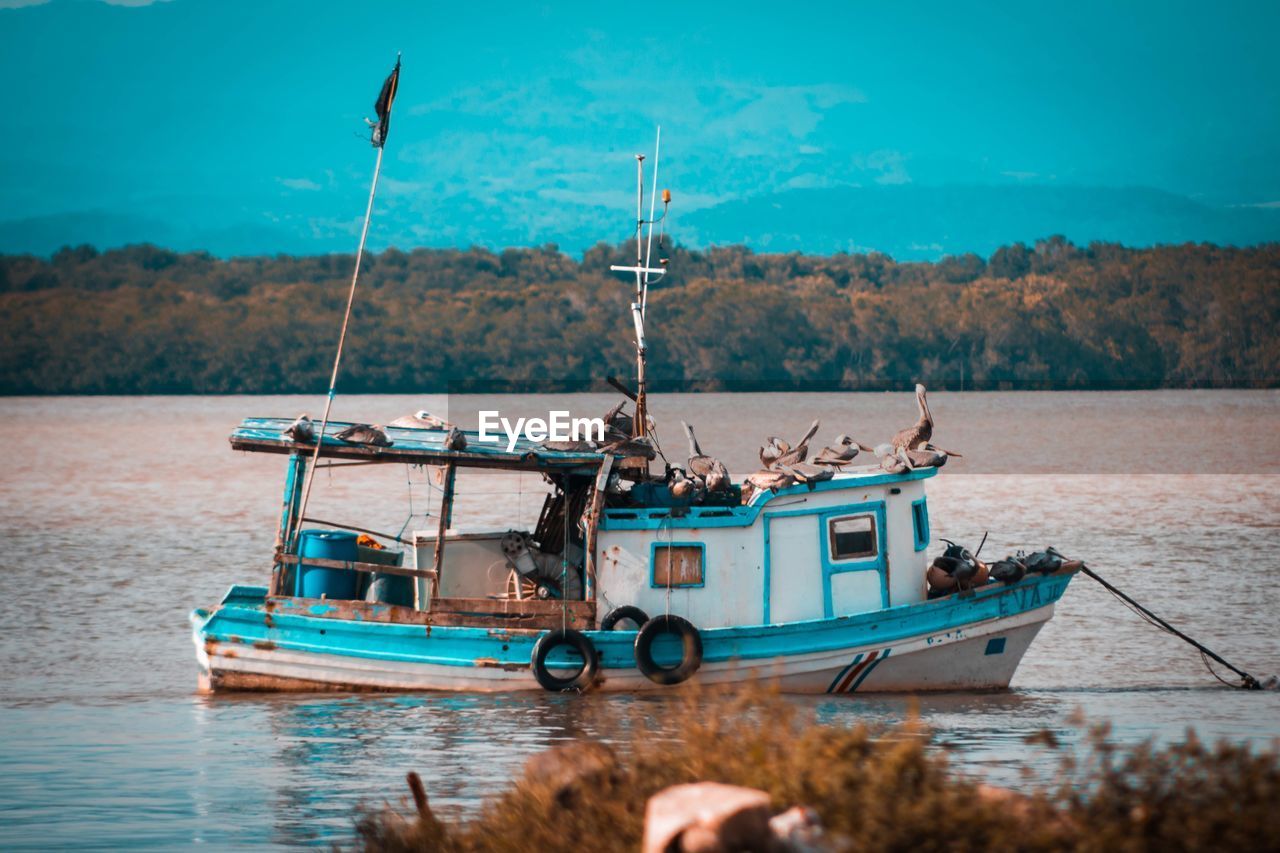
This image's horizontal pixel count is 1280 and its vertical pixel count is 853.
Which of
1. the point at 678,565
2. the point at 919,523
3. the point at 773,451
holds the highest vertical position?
the point at 773,451

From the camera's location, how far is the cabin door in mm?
17672

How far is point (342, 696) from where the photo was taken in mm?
17719

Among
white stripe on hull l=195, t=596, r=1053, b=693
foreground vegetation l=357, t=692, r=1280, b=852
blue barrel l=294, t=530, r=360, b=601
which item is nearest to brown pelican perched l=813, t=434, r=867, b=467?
white stripe on hull l=195, t=596, r=1053, b=693

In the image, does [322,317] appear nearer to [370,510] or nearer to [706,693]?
[370,510]

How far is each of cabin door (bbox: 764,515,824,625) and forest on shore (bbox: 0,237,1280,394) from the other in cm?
9129

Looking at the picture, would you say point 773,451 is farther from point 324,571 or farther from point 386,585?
point 324,571

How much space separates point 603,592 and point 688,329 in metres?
96.4

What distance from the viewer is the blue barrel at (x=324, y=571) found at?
1783 cm

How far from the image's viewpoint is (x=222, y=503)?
42250 millimetres

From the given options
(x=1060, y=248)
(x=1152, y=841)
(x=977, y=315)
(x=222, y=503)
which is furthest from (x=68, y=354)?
(x=1152, y=841)

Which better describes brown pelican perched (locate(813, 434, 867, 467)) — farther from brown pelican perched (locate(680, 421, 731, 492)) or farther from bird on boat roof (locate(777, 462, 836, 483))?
brown pelican perched (locate(680, 421, 731, 492))

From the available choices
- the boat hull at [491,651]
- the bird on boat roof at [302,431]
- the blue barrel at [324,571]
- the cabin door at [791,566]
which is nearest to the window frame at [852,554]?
the cabin door at [791,566]

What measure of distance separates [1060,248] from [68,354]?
270ft

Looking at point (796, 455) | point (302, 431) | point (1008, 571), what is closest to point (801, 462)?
point (796, 455)
